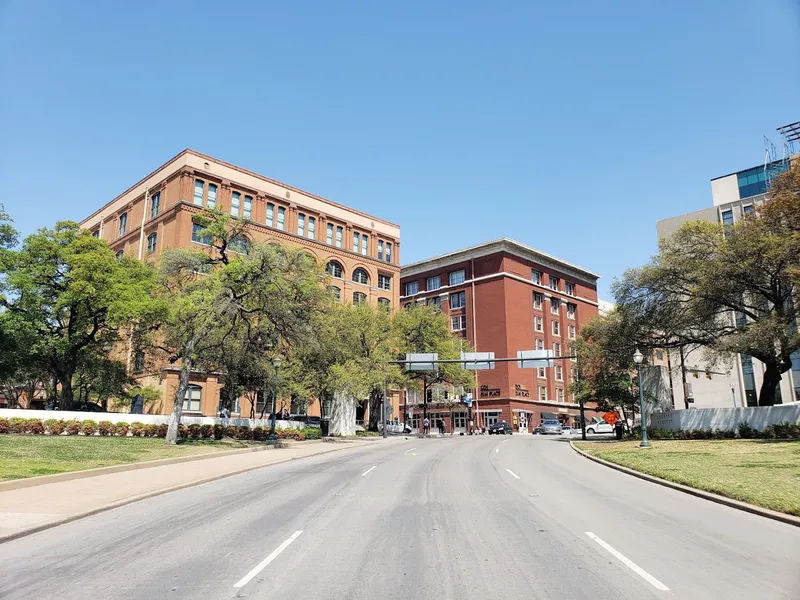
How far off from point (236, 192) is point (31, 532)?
56347mm

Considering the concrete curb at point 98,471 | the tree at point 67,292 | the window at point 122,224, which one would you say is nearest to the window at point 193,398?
the tree at point 67,292

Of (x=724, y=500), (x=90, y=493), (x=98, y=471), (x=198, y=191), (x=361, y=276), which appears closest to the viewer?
(x=724, y=500)

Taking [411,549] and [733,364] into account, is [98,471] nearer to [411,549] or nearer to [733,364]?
[411,549]

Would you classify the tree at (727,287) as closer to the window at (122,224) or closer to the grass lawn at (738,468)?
the grass lawn at (738,468)

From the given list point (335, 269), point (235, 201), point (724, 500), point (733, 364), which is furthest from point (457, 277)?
point (724, 500)

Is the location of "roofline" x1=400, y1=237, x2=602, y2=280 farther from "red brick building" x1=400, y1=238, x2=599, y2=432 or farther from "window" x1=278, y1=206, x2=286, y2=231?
"window" x1=278, y1=206, x2=286, y2=231

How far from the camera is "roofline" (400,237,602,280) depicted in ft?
276

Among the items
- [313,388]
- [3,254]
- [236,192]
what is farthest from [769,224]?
[236,192]

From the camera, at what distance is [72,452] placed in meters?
21.3

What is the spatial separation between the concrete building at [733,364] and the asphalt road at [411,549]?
61.8m

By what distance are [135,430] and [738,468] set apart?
90.6 feet

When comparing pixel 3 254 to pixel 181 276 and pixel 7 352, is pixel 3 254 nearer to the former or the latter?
pixel 7 352

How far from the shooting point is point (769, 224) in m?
32.3

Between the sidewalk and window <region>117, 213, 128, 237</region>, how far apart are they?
5290 centimetres
